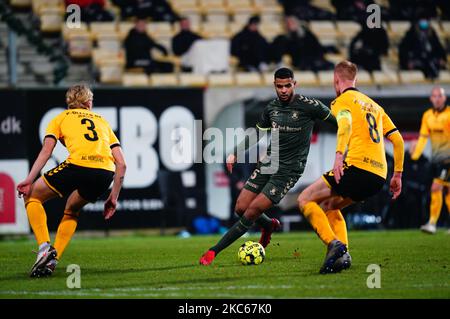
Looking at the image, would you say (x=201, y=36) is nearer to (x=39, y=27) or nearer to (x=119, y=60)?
(x=119, y=60)

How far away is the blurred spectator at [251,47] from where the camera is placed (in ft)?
67.9

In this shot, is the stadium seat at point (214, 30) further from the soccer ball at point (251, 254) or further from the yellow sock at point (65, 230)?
the yellow sock at point (65, 230)

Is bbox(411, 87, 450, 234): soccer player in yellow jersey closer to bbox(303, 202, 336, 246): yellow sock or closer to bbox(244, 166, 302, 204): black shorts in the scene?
bbox(244, 166, 302, 204): black shorts

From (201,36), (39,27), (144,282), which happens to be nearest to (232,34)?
(201,36)

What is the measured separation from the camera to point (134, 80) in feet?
65.9

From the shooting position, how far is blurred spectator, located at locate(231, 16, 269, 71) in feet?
67.9

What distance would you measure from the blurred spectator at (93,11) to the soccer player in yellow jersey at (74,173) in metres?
11.0

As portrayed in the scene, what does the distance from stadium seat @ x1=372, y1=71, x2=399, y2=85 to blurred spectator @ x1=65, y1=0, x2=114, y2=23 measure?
5.96 metres

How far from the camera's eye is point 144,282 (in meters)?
9.43

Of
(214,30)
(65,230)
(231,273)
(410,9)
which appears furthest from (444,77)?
(65,230)

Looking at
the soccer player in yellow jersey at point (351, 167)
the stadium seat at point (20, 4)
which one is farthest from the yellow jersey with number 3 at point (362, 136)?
the stadium seat at point (20, 4)

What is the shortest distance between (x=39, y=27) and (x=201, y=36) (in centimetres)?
364

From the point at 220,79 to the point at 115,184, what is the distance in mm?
10133

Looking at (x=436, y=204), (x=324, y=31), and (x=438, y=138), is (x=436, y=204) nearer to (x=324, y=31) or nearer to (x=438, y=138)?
(x=438, y=138)
